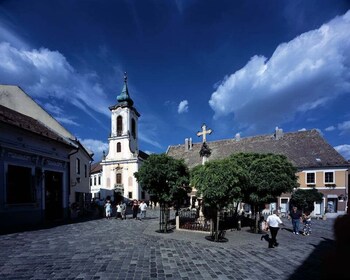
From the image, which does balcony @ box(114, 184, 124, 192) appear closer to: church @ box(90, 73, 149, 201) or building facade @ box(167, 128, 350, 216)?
church @ box(90, 73, 149, 201)

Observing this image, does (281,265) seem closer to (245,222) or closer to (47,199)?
(245,222)

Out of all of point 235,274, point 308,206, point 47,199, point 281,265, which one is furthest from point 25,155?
point 308,206

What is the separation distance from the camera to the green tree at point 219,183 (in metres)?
11.1

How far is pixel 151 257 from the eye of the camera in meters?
8.55

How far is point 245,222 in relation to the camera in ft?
59.4

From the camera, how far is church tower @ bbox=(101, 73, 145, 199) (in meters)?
43.2

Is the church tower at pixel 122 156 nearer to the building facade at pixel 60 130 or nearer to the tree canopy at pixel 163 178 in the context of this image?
the building facade at pixel 60 130

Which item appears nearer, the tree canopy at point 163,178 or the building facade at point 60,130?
the tree canopy at point 163,178

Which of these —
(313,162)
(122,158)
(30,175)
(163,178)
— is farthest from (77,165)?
(313,162)

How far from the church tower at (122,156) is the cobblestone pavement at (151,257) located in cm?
3053

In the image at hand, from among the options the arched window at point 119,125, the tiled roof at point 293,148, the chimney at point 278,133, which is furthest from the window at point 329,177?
the arched window at point 119,125

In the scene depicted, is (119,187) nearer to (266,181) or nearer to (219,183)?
(266,181)

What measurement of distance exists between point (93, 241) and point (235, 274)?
22.1ft

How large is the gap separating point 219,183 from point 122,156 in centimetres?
3531
